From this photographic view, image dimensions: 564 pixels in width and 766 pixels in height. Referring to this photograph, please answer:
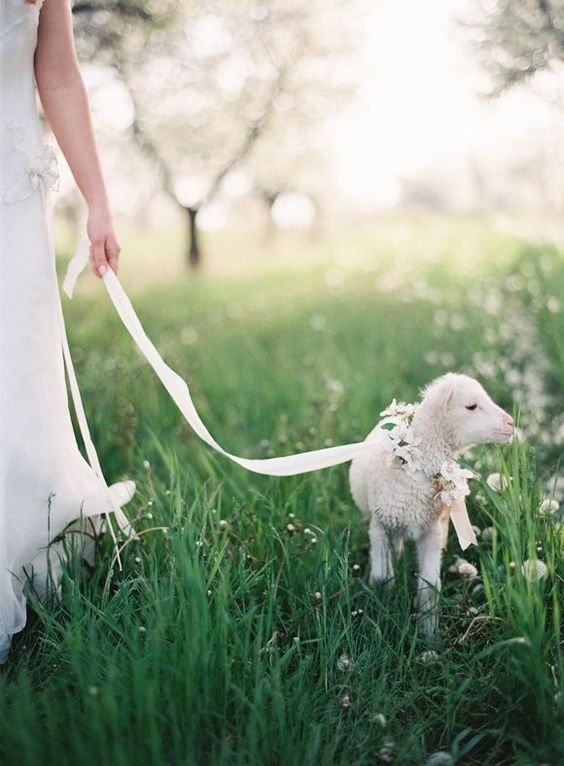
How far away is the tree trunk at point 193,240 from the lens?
1844 cm

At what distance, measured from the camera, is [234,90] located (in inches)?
661

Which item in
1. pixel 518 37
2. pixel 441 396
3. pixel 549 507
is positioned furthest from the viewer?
pixel 518 37

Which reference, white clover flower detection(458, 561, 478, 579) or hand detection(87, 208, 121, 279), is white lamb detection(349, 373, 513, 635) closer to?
white clover flower detection(458, 561, 478, 579)

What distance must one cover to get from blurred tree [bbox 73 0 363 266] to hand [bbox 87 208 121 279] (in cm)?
990

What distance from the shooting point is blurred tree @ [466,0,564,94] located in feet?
19.9

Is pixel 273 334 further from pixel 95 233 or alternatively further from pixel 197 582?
pixel 197 582

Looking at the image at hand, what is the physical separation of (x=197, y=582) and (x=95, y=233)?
1.48 meters

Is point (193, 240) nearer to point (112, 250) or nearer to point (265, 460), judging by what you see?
point (112, 250)

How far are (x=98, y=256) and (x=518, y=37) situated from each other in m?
4.63

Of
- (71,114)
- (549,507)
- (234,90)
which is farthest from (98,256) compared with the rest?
(234,90)

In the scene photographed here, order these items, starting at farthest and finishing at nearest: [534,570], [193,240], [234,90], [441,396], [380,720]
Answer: [193,240]
[234,90]
[441,396]
[534,570]
[380,720]

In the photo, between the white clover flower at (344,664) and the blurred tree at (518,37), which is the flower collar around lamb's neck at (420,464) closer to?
the white clover flower at (344,664)

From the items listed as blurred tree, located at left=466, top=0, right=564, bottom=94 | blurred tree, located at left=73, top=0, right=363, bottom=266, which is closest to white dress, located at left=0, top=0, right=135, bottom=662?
blurred tree, located at left=466, top=0, right=564, bottom=94

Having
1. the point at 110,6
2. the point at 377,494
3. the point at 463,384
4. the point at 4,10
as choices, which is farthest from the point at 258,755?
the point at 110,6
